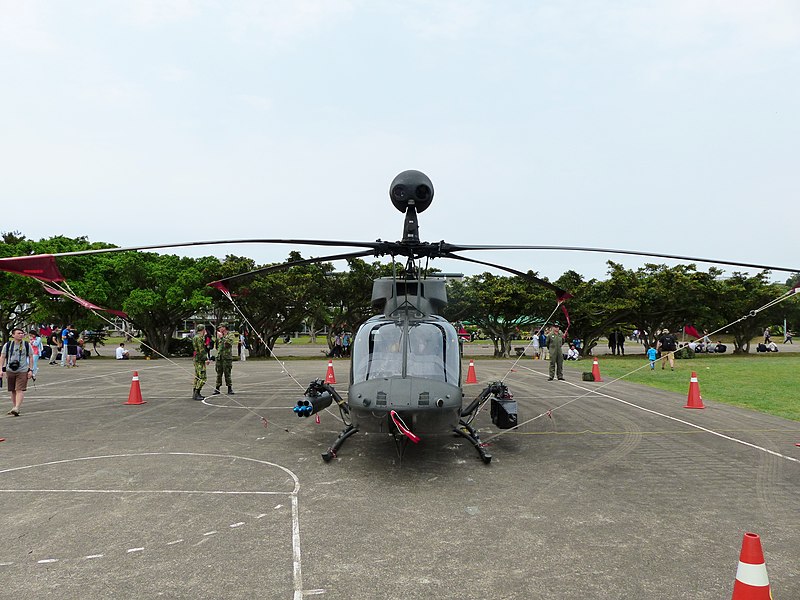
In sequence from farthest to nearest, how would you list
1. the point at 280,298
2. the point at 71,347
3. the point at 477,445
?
the point at 280,298 → the point at 71,347 → the point at 477,445

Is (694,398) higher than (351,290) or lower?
lower

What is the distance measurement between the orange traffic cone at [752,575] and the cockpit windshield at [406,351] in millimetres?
4271

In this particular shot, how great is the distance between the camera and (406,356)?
22.8 ft

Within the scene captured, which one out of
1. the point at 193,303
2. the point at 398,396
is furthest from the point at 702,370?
the point at 193,303

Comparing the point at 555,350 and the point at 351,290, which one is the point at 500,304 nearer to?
the point at 351,290

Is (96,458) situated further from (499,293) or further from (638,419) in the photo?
(499,293)

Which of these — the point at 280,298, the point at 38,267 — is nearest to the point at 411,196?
the point at 38,267

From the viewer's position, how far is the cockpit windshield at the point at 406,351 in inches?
277

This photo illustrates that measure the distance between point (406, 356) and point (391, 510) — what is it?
2.19 meters

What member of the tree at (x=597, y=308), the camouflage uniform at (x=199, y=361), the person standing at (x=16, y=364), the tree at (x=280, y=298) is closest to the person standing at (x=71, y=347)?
the tree at (x=280, y=298)

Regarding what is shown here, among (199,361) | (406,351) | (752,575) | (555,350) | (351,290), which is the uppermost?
(351,290)

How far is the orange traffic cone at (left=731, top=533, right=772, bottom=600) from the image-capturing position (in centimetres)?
287

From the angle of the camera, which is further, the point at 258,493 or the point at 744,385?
the point at 744,385

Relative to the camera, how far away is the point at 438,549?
14.2ft
